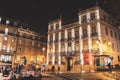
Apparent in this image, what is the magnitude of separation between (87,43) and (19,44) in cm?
2860

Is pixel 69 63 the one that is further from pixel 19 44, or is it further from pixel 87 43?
pixel 19 44

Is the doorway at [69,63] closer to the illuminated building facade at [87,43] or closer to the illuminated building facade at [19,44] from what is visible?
the illuminated building facade at [87,43]

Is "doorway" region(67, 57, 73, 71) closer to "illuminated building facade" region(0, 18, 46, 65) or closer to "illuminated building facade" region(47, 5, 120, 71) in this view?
"illuminated building facade" region(47, 5, 120, 71)

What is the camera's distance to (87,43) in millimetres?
36469

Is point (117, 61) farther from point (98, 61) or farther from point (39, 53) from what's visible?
point (39, 53)

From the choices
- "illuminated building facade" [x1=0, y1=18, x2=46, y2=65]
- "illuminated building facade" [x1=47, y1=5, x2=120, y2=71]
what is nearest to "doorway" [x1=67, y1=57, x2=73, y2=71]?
"illuminated building facade" [x1=47, y1=5, x2=120, y2=71]

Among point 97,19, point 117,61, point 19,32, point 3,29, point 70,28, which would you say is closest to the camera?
point 97,19

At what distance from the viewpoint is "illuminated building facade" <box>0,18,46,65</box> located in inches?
1921

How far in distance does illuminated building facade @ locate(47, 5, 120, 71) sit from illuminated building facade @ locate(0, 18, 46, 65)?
Result: 9642 millimetres

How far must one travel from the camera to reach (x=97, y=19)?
114ft

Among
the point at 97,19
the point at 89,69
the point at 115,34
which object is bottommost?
the point at 89,69

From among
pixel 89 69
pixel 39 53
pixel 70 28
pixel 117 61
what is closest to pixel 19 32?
pixel 39 53

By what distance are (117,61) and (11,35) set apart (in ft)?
120

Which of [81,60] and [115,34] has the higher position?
[115,34]
